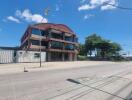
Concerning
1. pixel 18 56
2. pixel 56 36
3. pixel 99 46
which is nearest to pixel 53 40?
pixel 56 36

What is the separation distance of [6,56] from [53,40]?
61.8ft

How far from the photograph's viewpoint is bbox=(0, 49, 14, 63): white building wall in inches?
1380

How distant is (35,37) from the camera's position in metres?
49.5

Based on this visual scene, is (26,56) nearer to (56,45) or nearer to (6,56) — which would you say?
(6,56)

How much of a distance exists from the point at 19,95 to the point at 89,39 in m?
79.7

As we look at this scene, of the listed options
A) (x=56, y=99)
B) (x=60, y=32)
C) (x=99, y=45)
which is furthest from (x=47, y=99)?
(x=99, y=45)

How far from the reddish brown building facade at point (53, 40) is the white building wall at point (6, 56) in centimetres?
1093

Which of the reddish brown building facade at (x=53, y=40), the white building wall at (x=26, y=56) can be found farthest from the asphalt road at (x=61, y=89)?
the reddish brown building facade at (x=53, y=40)

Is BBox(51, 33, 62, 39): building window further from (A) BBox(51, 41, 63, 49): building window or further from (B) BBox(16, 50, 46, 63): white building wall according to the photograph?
(B) BBox(16, 50, 46, 63): white building wall

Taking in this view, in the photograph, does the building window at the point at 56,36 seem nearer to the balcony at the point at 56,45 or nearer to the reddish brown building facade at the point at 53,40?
the reddish brown building facade at the point at 53,40

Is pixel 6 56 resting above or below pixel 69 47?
below

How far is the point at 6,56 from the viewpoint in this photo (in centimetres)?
3575

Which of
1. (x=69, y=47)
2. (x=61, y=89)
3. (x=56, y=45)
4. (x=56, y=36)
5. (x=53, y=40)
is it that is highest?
(x=56, y=36)

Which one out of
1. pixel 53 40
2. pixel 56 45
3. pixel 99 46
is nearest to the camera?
pixel 53 40
